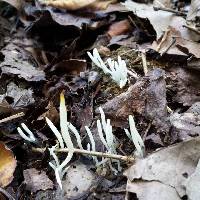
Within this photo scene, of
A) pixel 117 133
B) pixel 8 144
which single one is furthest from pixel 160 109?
pixel 8 144

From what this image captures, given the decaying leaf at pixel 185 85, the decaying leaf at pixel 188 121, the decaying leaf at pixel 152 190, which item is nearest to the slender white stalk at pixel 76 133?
the decaying leaf at pixel 152 190

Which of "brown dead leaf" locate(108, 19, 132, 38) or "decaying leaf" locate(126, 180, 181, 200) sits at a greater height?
"decaying leaf" locate(126, 180, 181, 200)

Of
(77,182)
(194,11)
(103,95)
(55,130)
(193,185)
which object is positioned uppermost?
(194,11)

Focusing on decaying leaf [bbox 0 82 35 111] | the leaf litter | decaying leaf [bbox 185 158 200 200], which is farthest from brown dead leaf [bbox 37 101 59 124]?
decaying leaf [bbox 185 158 200 200]

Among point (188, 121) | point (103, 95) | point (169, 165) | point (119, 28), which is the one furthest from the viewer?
point (119, 28)

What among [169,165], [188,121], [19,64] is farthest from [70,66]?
[169,165]

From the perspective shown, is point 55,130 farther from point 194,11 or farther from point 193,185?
point 194,11

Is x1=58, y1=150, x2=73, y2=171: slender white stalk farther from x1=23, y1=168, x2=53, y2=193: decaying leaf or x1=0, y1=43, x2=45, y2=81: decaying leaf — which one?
x1=0, y1=43, x2=45, y2=81: decaying leaf

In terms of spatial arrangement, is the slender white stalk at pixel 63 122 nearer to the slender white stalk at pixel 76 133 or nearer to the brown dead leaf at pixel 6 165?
the slender white stalk at pixel 76 133
